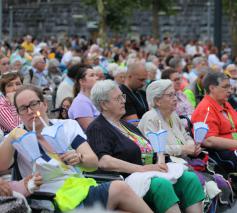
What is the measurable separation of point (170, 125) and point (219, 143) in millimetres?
796

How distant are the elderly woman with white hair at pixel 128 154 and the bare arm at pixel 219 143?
152 cm

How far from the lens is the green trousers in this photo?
677 cm

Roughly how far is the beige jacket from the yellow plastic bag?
2049 millimetres

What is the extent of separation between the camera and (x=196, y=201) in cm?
727

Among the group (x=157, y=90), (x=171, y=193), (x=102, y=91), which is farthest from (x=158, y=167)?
(x=157, y=90)

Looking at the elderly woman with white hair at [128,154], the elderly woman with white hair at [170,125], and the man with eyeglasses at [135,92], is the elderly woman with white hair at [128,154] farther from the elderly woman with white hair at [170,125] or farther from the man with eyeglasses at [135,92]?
the man with eyeglasses at [135,92]

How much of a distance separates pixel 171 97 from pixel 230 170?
130 centimetres

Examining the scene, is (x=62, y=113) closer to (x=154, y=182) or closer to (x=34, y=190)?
(x=154, y=182)

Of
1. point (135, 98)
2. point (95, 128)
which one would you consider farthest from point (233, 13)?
point (95, 128)

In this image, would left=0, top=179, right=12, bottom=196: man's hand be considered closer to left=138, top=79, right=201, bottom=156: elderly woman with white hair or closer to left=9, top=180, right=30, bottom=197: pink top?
left=9, top=180, right=30, bottom=197: pink top

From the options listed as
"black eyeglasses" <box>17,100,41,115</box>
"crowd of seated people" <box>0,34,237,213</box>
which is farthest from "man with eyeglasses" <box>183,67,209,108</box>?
"black eyeglasses" <box>17,100,41,115</box>

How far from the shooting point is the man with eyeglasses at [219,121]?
9.24 m

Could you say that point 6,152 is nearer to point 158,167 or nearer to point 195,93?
point 158,167

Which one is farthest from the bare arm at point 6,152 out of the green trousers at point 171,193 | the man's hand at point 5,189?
the green trousers at point 171,193
